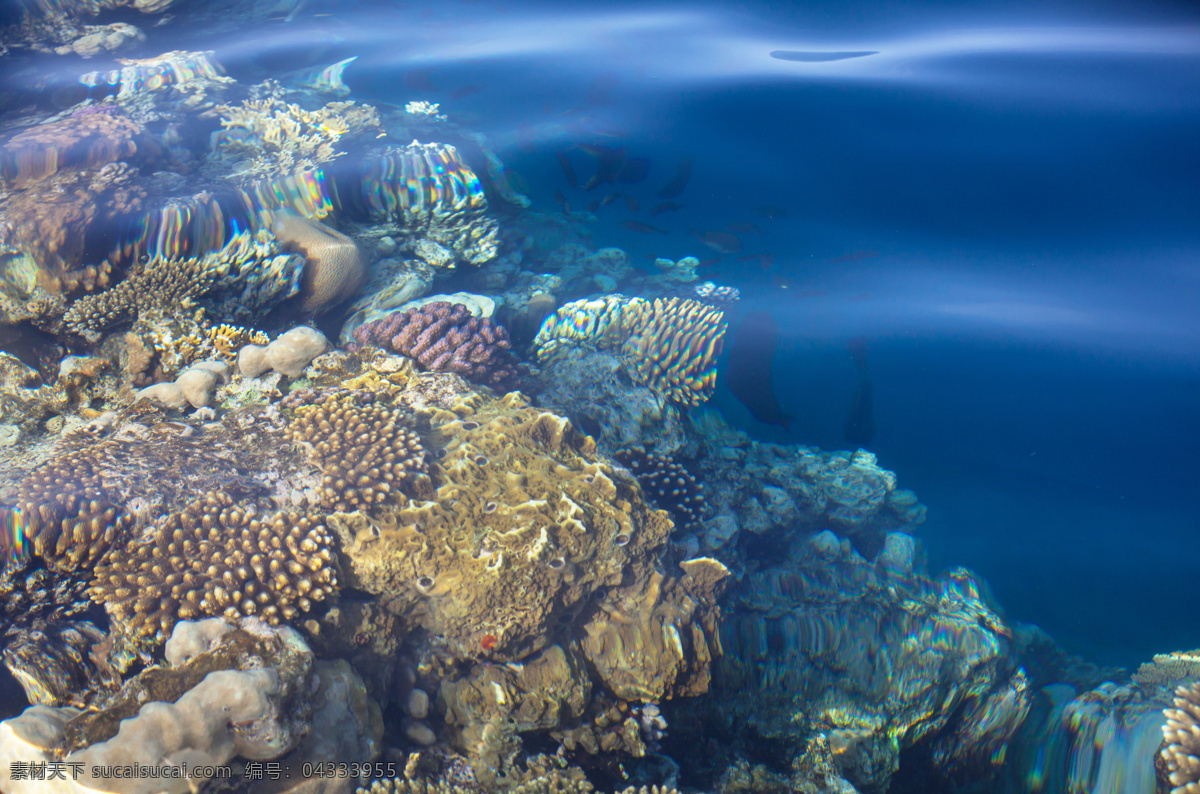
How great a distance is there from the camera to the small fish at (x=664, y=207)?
6.04 metres

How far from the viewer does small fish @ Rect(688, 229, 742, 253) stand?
20.5ft

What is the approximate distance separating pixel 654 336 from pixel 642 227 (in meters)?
1.67

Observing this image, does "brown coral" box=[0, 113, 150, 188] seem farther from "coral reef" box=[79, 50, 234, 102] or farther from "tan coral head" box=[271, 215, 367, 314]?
"tan coral head" box=[271, 215, 367, 314]

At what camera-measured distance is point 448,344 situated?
13.8ft

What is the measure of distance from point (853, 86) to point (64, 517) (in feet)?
23.4

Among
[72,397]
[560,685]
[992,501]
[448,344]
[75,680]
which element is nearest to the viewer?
[75,680]

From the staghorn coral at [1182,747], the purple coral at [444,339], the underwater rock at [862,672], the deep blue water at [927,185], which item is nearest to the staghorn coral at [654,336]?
the deep blue water at [927,185]

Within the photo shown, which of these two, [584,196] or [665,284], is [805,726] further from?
[584,196]

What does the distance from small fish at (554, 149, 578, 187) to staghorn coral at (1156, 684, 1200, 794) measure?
23.1 ft

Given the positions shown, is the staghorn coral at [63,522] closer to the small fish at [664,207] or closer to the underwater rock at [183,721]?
the underwater rock at [183,721]

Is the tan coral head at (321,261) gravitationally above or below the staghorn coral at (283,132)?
below

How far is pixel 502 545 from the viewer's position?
2.95 meters

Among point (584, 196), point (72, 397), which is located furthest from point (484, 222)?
point (72, 397)

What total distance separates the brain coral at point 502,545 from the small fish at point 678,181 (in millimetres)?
3961
